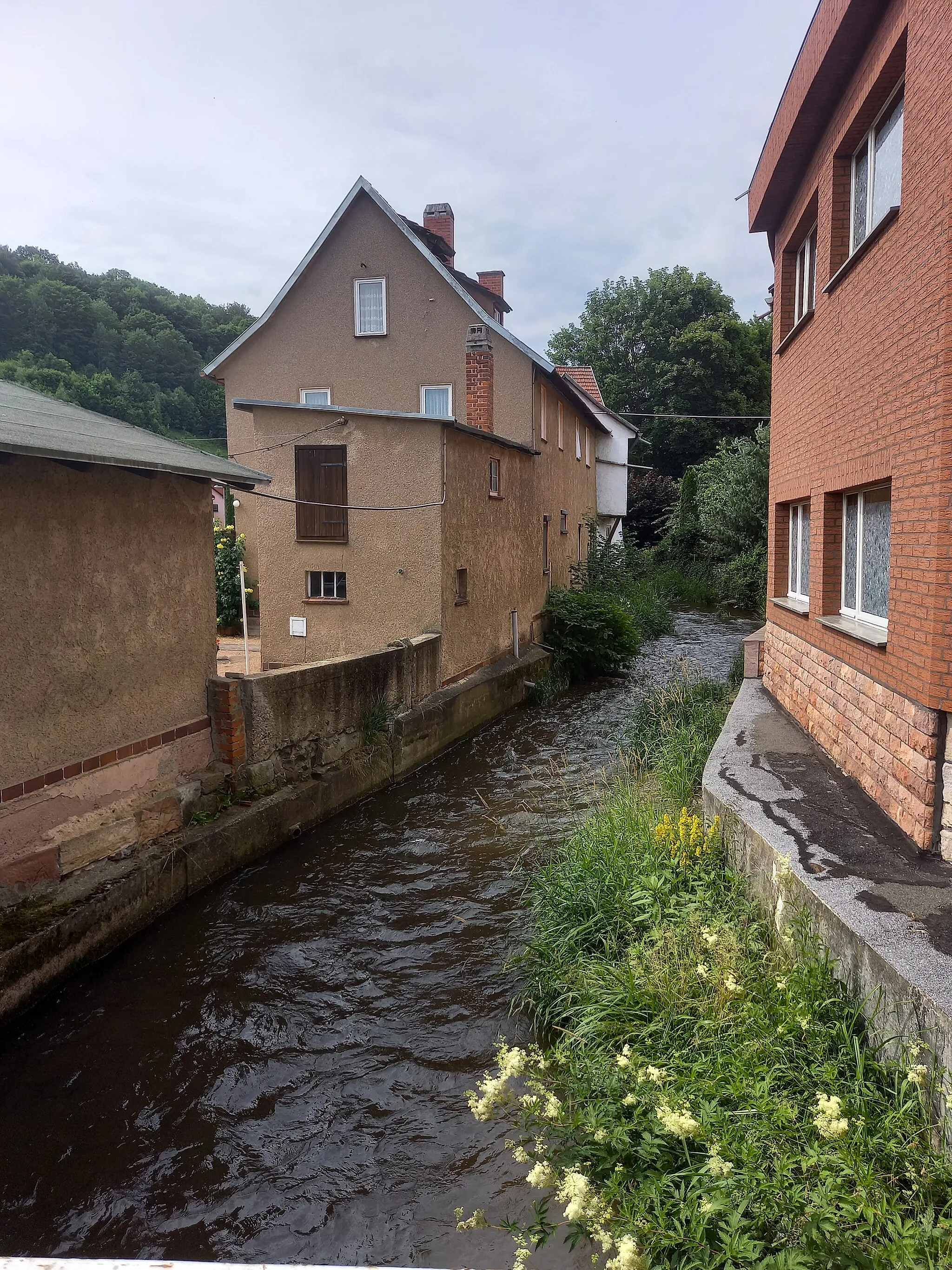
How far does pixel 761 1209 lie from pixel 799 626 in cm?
603

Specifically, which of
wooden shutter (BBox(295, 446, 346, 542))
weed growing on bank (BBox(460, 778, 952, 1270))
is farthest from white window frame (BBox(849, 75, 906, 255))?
wooden shutter (BBox(295, 446, 346, 542))

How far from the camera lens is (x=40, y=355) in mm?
42188

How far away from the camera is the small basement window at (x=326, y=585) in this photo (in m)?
12.1

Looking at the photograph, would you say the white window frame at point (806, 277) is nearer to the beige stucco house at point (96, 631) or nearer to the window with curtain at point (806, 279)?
the window with curtain at point (806, 279)

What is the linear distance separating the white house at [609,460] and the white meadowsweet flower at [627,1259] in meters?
27.2

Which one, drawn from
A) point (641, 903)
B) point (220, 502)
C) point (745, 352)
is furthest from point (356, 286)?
point (745, 352)

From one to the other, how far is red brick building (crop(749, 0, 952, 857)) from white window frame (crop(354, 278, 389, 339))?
10.0 metres

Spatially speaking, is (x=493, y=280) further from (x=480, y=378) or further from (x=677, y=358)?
(x=677, y=358)

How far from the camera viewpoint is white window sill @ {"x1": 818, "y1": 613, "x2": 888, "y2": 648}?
5625mm

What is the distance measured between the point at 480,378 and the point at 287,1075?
14.2 m

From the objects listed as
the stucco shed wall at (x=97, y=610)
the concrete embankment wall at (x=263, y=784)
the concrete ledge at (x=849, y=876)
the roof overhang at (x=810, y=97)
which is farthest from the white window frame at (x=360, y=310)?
the concrete ledge at (x=849, y=876)

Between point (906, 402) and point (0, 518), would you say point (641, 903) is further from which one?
point (0, 518)

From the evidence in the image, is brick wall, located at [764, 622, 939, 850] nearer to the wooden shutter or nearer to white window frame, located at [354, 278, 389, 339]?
the wooden shutter

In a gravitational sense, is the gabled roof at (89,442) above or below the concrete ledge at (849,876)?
above
